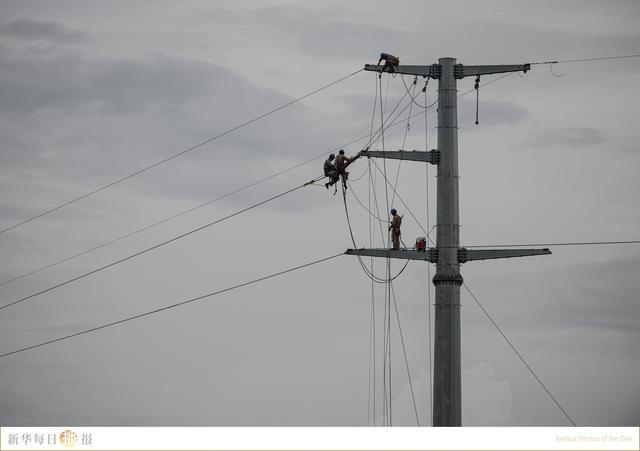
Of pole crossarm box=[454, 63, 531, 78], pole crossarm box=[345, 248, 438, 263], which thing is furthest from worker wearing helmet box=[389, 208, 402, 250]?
pole crossarm box=[454, 63, 531, 78]

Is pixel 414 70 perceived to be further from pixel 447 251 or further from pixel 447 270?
pixel 447 270

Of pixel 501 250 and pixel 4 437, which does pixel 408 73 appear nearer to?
pixel 501 250

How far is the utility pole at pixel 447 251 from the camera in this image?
134ft

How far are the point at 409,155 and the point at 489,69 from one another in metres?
3.82

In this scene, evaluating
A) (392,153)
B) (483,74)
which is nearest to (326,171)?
(392,153)

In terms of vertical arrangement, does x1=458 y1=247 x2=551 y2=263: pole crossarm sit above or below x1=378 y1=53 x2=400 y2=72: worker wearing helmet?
below

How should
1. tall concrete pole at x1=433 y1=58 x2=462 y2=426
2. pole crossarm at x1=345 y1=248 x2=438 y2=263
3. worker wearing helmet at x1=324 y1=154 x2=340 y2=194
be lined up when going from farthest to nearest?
worker wearing helmet at x1=324 y1=154 x2=340 y2=194 < pole crossarm at x1=345 y1=248 x2=438 y2=263 < tall concrete pole at x1=433 y1=58 x2=462 y2=426

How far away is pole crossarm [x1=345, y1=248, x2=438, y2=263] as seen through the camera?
42094 mm

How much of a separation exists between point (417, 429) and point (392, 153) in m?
11.0

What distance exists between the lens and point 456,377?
134ft

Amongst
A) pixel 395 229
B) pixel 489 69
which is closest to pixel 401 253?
pixel 395 229

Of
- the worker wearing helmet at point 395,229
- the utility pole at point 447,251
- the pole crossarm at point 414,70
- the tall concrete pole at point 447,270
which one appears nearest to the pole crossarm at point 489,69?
the utility pole at point 447,251

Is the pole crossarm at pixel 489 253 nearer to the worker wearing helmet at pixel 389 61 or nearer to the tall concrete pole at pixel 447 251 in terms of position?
the tall concrete pole at pixel 447 251

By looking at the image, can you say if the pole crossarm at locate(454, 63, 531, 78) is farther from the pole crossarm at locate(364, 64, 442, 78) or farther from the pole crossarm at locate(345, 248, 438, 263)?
the pole crossarm at locate(345, 248, 438, 263)
